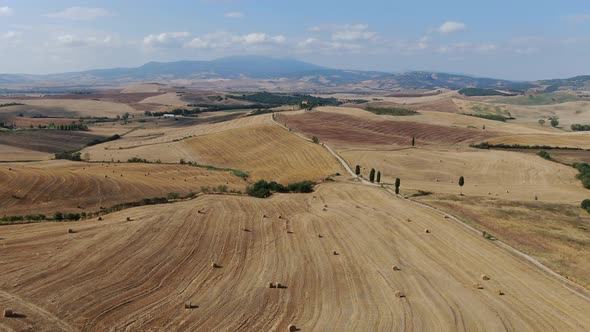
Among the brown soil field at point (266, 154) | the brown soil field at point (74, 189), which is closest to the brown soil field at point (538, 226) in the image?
the brown soil field at point (266, 154)

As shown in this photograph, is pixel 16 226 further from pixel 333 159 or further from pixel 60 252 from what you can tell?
pixel 333 159

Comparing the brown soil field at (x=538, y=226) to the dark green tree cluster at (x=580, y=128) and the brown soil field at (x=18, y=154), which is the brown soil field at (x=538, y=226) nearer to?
the brown soil field at (x=18, y=154)

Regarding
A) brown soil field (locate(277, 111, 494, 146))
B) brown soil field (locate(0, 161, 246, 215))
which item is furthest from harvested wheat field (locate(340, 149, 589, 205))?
brown soil field (locate(0, 161, 246, 215))

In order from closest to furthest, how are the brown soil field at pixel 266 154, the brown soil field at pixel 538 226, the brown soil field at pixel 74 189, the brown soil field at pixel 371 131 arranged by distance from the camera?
the brown soil field at pixel 538 226, the brown soil field at pixel 74 189, the brown soil field at pixel 266 154, the brown soil field at pixel 371 131

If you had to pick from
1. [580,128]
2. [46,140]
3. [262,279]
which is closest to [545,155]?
[262,279]

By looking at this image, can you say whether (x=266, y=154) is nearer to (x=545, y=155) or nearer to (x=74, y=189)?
(x=74, y=189)

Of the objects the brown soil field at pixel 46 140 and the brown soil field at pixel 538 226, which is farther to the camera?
the brown soil field at pixel 46 140

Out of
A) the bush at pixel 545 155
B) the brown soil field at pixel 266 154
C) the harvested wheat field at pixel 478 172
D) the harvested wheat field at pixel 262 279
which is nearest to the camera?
→ the harvested wheat field at pixel 262 279
